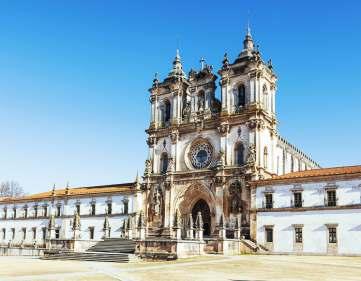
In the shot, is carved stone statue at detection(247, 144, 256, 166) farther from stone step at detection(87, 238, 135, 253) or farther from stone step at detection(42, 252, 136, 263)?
stone step at detection(42, 252, 136, 263)

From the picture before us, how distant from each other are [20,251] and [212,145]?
25558 mm

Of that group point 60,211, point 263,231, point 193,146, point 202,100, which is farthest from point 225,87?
point 60,211

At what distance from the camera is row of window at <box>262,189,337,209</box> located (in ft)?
143

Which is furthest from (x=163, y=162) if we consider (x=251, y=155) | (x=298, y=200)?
(x=298, y=200)

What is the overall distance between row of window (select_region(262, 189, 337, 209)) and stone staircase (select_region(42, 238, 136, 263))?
14.8 meters

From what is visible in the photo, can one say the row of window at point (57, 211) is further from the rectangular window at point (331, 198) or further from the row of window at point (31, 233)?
the rectangular window at point (331, 198)

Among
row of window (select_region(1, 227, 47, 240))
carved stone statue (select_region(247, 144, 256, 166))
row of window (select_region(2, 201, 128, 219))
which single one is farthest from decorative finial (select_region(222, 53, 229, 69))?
row of window (select_region(1, 227, 47, 240))

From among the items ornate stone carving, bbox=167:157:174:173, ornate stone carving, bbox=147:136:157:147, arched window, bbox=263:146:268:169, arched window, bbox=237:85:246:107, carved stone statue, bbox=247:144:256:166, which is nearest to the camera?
carved stone statue, bbox=247:144:256:166

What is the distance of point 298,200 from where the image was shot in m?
45.9

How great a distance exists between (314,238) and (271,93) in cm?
2090

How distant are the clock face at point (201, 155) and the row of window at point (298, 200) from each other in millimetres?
10678

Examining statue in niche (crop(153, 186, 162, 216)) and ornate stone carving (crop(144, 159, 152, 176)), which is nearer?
statue in niche (crop(153, 186, 162, 216))

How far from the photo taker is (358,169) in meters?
43.9

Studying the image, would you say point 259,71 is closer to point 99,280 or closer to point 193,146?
point 193,146
